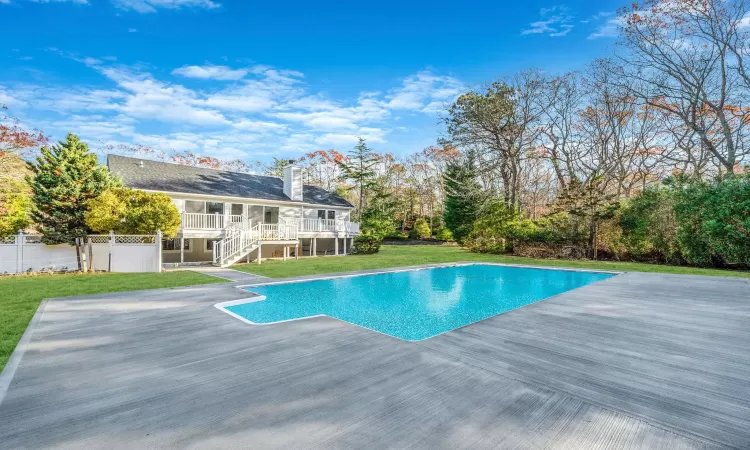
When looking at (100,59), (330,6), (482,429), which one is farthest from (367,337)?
(100,59)

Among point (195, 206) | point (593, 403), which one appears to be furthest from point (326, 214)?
point (593, 403)

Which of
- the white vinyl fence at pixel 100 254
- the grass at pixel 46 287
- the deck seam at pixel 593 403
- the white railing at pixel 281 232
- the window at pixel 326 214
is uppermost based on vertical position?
the window at pixel 326 214

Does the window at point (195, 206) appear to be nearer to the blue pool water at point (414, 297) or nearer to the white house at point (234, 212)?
the white house at point (234, 212)

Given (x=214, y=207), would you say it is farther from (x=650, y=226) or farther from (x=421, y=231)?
(x=650, y=226)

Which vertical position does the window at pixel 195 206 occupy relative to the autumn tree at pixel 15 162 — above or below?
below

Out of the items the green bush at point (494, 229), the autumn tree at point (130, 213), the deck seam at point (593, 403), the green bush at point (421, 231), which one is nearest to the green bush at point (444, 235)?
the green bush at point (421, 231)

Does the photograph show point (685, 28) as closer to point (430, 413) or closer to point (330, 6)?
point (330, 6)

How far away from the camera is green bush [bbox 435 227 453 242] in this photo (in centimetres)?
3012

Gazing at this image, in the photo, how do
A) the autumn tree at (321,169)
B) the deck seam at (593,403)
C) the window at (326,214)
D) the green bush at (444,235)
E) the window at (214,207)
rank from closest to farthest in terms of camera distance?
the deck seam at (593,403) → the window at (214,207) → the window at (326,214) → the green bush at (444,235) → the autumn tree at (321,169)

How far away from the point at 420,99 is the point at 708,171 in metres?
16.9

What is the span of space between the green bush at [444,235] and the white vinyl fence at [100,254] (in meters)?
22.5

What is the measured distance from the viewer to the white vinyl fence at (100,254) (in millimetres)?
12133

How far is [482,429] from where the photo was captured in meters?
2.48

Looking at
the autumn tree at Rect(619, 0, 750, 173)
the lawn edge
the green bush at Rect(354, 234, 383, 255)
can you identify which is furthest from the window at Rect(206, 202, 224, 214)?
the autumn tree at Rect(619, 0, 750, 173)
